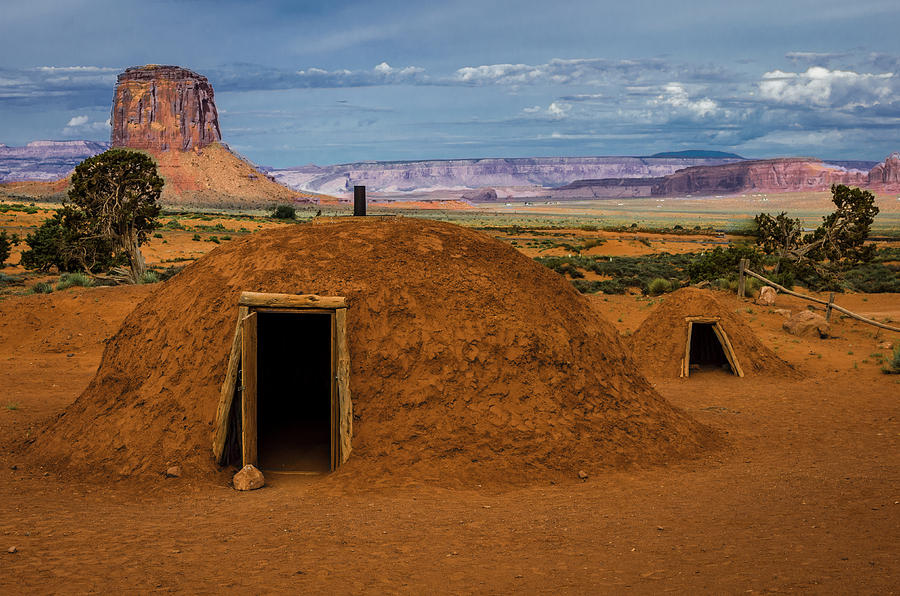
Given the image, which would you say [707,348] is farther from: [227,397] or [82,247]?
[82,247]

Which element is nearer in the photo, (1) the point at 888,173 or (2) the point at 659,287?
(2) the point at 659,287

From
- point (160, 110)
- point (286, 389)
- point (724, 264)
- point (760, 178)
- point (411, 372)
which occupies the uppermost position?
point (160, 110)

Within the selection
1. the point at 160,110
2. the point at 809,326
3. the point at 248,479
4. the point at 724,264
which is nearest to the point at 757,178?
the point at 160,110

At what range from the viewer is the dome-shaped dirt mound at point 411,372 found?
24.8 feet

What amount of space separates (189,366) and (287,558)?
127 inches

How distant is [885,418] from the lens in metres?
10.8

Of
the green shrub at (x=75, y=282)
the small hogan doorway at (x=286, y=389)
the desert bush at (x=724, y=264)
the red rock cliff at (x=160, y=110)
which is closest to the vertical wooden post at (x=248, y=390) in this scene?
the small hogan doorway at (x=286, y=389)

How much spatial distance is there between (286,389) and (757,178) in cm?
18611

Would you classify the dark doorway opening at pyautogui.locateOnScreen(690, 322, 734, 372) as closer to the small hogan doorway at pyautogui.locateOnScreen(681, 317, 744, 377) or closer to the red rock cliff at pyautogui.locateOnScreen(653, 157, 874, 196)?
the small hogan doorway at pyautogui.locateOnScreen(681, 317, 744, 377)

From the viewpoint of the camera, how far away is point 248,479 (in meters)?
7.23

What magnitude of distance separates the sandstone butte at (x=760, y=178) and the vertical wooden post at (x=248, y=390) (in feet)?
566

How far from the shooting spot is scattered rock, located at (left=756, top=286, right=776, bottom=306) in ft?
73.2

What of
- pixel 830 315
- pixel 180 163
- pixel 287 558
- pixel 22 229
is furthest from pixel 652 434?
pixel 180 163

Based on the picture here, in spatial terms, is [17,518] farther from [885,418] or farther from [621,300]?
[621,300]
